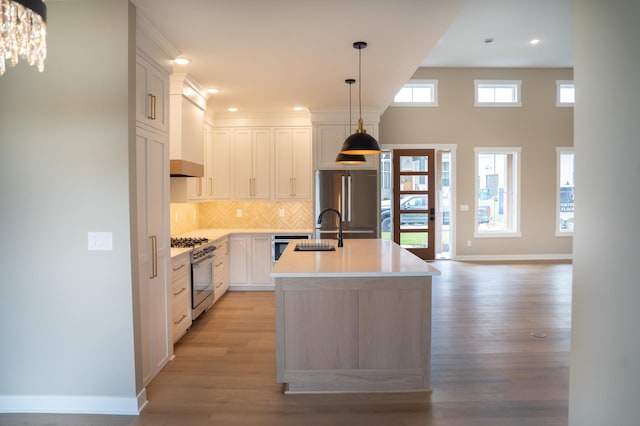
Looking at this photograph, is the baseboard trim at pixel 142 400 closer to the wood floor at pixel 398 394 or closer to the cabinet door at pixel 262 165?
the wood floor at pixel 398 394

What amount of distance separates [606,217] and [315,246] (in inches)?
108

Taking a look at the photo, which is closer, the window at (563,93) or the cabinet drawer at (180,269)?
the cabinet drawer at (180,269)

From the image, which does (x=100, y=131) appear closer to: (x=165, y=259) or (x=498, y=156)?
(x=165, y=259)

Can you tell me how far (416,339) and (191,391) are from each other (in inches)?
64.5

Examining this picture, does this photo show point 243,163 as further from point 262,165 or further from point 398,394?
point 398,394

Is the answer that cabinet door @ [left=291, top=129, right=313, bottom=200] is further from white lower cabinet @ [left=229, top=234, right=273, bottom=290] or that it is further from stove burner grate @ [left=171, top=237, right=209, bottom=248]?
stove burner grate @ [left=171, top=237, right=209, bottom=248]

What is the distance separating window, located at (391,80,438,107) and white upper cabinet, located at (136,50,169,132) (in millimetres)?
6051

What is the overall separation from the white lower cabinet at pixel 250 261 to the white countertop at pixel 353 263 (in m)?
1.99

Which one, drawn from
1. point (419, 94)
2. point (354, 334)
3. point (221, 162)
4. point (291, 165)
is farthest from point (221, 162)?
point (419, 94)

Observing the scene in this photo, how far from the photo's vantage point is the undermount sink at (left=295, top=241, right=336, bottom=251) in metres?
3.84

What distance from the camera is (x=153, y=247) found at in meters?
3.03

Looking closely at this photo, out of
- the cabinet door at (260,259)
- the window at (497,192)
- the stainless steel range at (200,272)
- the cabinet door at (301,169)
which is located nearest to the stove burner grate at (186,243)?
the stainless steel range at (200,272)

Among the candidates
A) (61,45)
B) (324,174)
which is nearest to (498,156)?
(324,174)

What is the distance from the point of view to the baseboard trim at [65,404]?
2596 mm
